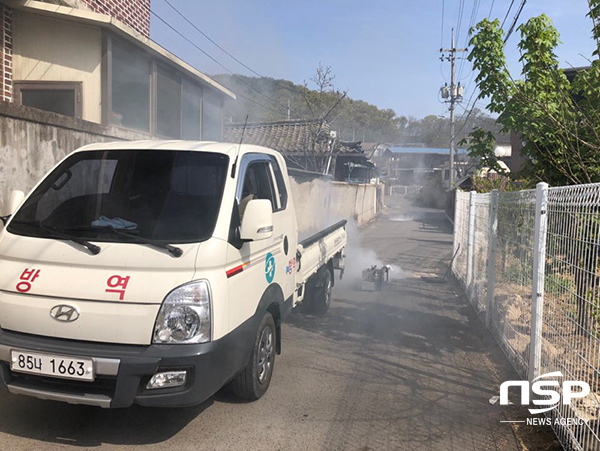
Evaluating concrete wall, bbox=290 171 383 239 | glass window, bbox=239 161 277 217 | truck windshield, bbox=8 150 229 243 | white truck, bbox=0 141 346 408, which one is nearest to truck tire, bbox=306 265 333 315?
concrete wall, bbox=290 171 383 239

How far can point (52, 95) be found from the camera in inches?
295

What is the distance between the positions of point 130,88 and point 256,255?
5974 mm

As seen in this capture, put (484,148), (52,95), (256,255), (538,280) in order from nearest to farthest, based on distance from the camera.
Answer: (256,255) → (538,280) → (484,148) → (52,95)

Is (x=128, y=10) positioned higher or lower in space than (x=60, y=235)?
higher

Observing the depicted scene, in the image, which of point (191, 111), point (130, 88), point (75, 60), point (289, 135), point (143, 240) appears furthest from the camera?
point (289, 135)

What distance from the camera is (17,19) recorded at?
23.7 ft

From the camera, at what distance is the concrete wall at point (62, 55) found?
730 cm

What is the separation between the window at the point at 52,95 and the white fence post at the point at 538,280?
666 centimetres

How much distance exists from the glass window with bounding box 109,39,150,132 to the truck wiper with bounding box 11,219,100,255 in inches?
183

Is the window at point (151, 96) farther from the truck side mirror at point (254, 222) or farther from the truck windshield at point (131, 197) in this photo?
the truck side mirror at point (254, 222)

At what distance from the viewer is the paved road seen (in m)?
3.24

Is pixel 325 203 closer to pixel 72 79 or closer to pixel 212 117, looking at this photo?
pixel 212 117

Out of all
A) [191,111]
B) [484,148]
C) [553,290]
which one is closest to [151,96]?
[191,111]

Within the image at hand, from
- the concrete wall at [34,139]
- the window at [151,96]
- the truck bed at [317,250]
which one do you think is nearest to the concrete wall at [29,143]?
the concrete wall at [34,139]
